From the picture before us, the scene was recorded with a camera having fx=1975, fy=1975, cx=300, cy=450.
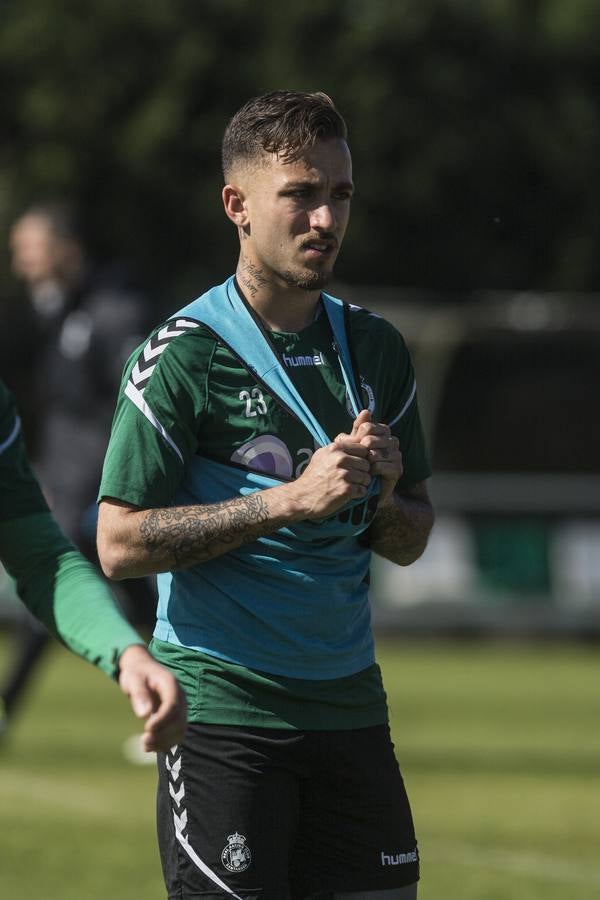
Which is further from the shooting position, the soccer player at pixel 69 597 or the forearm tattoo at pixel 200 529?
the forearm tattoo at pixel 200 529

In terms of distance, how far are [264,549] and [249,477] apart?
0.55 ft

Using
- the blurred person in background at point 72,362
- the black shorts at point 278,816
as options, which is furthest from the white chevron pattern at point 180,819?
the blurred person in background at point 72,362

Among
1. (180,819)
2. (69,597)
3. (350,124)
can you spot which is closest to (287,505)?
(69,597)

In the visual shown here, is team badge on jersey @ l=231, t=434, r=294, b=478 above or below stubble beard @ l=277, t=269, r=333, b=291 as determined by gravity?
below

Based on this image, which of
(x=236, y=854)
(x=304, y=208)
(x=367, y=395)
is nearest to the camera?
(x=236, y=854)

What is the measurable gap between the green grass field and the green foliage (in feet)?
68.7

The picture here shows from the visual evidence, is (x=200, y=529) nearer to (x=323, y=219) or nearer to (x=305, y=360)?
(x=305, y=360)

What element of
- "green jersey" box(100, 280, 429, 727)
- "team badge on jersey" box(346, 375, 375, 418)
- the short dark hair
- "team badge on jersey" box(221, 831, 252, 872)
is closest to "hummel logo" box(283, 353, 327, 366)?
"green jersey" box(100, 280, 429, 727)

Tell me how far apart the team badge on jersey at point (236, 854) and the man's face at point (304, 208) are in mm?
1238

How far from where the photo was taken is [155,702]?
11.3ft

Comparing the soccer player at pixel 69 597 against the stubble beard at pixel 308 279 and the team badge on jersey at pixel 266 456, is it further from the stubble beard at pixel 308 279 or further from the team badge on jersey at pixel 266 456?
the stubble beard at pixel 308 279

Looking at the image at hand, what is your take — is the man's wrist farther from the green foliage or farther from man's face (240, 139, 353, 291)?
the green foliage

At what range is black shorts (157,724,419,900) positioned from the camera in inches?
171

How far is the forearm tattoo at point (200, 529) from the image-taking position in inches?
170
